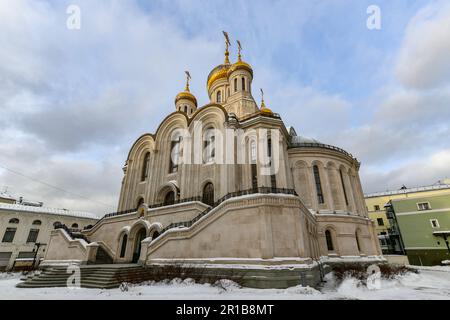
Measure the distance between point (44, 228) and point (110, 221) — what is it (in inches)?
821

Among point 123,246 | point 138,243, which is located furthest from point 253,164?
point 123,246

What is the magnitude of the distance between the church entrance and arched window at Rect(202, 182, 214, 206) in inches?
232

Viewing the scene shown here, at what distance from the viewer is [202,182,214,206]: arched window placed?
20.4 meters

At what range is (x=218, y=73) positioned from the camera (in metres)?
34.4

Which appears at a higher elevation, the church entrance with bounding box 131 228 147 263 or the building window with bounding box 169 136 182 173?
the building window with bounding box 169 136 182 173

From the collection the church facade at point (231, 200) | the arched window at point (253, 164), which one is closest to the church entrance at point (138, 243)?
the church facade at point (231, 200)

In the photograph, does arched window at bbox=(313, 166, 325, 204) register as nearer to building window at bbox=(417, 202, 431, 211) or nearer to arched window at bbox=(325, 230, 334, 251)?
arched window at bbox=(325, 230, 334, 251)

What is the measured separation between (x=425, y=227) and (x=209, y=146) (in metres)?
30.7

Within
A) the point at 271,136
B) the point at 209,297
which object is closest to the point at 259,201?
the point at 209,297

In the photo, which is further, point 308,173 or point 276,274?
point 308,173

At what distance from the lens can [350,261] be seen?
19.5m

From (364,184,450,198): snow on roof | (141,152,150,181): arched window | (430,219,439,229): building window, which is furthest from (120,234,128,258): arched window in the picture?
(364,184,450,198): snow on roof
